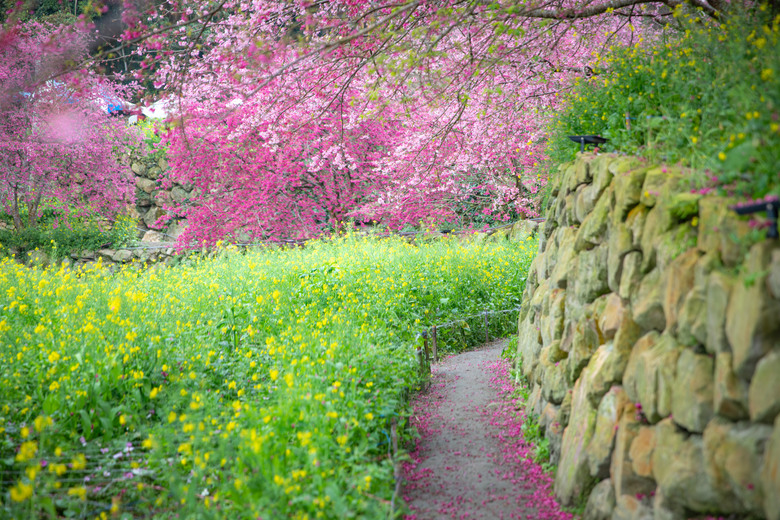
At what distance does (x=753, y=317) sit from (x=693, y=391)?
52 centimetres

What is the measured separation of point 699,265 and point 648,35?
19.2 feet

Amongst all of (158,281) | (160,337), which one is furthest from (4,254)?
(160,337)

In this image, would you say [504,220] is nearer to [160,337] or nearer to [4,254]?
[160,337]

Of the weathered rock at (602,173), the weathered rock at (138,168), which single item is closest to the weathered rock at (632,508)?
the weathered rock at (602,173)

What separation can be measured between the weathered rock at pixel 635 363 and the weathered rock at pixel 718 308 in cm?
57

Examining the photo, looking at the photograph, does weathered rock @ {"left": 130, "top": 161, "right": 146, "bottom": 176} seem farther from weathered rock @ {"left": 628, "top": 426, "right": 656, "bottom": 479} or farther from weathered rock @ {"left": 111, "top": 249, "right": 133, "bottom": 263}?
weathered rock @ {"left": 628, "top": 426, "right": 656, "bottom": 479}

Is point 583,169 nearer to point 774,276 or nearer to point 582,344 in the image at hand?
point 582,344

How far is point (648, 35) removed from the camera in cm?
716

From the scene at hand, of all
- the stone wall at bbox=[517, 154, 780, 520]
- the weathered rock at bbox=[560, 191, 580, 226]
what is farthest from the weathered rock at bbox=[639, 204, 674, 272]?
the weathered rock at bbox=[560, 191, 580, 226]

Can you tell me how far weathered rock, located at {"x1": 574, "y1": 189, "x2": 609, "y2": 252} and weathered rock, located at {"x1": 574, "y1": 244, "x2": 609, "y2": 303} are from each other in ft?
0.21

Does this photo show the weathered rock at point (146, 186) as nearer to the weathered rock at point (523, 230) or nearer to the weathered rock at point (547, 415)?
the weathered rock at point (523, 230)

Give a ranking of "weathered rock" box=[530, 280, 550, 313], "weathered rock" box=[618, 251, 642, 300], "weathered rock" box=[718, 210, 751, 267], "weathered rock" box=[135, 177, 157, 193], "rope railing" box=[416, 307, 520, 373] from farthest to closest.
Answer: "weathered rock" box=[135, 177, 157, 193], "rope railing" box=[416, 307, 520, 373], "weathered rock" box=[530, 280, 550, 313], "weathered rock" box=[618, 251, 642, 300], "weathered rock" box=[718, 210, 751, 267]

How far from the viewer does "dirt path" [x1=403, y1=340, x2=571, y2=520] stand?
384 cm

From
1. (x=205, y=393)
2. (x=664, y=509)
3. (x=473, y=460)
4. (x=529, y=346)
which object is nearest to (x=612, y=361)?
(x=664, y=509)
